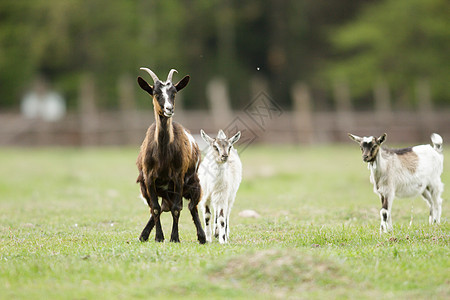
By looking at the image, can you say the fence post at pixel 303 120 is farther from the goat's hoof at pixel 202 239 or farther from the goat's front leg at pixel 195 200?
the goat's hoof at pixel 202 239

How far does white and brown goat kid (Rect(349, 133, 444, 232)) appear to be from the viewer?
11.1 meters

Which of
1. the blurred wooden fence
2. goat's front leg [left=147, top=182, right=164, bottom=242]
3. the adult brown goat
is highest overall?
the blurred wooden fence

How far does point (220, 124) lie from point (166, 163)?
86.5 feet

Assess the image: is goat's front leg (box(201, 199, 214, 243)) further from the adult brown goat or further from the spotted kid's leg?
the adult brown goat

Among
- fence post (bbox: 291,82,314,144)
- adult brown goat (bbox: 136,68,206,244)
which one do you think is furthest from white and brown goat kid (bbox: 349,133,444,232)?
fence post (bbox: 291,82,314,144)

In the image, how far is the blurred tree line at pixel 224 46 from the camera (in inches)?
1662

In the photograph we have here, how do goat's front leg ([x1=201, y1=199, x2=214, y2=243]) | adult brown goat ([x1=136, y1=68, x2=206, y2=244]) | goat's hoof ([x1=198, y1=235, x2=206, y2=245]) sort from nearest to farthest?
adult brown goat ([x1=136, y1=68, x2=206, y2=244]), goat's hoof ([x1=198, y1=235, x2=206, y2=245]), goat's front leg ([x1=201, y1=199, x2=214, y2=243])

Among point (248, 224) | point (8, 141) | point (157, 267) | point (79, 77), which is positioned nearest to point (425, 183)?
point (248, 224)

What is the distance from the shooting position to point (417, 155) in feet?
39.8

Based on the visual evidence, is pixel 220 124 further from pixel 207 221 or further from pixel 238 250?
pixel 238 250

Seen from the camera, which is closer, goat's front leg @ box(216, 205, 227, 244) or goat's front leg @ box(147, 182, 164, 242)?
goat's front leg @ box(147, 182, 164, 242)

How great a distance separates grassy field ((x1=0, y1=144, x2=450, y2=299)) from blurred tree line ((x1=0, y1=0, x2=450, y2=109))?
24.5m

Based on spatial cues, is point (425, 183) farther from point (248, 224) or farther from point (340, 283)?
point (340, 283)

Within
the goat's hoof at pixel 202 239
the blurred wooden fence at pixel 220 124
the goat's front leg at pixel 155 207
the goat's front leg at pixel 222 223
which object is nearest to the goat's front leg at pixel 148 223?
the goat's front leg at pixel 155 207
